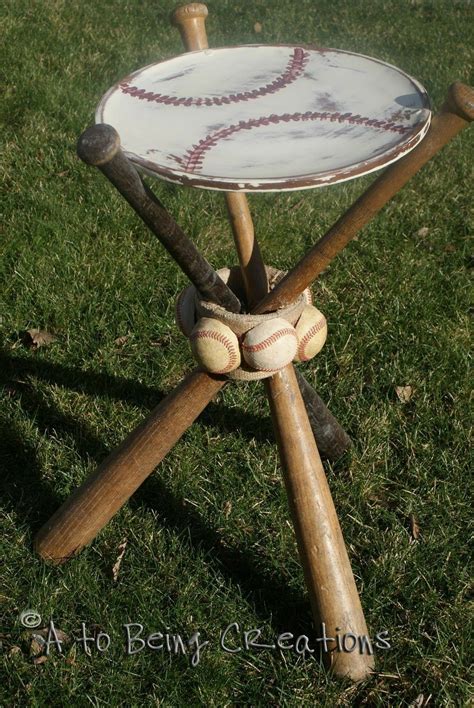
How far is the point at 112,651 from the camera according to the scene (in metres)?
1.37

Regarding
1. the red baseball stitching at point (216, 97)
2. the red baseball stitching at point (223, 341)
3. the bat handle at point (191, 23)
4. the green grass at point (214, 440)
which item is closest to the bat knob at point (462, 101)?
the red baseball stitching at point (216, 97)

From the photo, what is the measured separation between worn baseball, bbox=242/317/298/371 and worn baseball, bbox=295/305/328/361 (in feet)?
0.19

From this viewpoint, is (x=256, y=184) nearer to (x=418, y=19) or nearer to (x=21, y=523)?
(x=21, y=523)

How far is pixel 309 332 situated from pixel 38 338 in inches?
34.0

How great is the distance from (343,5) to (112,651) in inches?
139

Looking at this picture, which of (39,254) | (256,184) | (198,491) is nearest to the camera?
(256,184)

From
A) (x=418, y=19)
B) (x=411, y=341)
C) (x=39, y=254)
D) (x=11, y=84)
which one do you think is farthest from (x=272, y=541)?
(x=418, y=19)

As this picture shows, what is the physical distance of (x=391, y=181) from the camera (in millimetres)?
1087

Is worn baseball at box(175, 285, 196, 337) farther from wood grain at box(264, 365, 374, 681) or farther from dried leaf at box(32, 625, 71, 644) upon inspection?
dried leaf at box(32, 625, 71, 644)

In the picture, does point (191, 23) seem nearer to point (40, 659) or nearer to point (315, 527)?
point (315, 527)

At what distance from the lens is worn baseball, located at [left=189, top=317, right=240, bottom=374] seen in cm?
125

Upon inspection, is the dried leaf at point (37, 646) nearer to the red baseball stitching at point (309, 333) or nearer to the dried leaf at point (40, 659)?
the dried leaf at point (40, 659)
